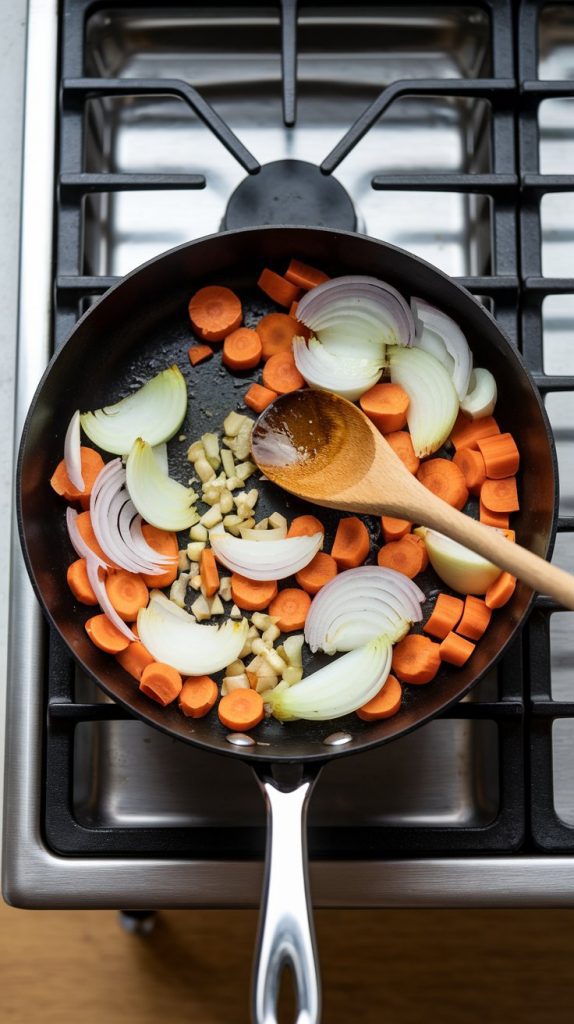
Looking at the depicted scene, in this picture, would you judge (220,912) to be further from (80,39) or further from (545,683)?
(80,39)

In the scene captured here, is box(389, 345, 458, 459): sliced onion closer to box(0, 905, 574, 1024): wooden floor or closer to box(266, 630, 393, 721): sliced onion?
box(266, 630, 393, 721): sliced onion

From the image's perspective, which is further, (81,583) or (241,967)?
(241,967)

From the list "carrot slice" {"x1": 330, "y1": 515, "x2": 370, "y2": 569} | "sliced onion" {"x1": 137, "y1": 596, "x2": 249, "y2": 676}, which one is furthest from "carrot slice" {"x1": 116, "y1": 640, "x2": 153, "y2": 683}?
"carrot slice" {"x1": 330, "y1": 515, "x2": 370, "y2": 569}

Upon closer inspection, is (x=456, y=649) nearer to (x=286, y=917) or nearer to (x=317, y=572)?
(x=317, y=572)

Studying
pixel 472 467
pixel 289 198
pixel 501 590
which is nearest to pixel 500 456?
pixel 472 467

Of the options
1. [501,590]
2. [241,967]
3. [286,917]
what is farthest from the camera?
[241,967]

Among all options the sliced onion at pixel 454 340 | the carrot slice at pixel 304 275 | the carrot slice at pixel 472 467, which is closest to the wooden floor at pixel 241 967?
the carrot slice at pixel 472 467

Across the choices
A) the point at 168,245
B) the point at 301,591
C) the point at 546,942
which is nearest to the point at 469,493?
the point at 301,591
